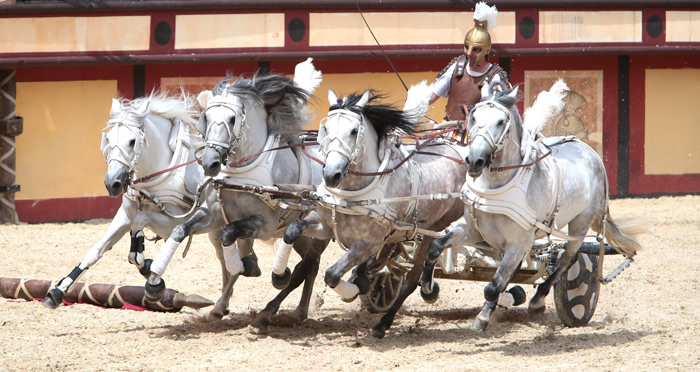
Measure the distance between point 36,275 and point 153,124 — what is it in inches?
124

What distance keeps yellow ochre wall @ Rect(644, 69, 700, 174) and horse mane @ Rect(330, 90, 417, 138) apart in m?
8.69

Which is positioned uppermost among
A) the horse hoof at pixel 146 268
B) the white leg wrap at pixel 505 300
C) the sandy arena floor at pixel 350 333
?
the horse hoof at pixel 146 268

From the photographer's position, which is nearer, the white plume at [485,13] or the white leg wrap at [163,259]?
the white leg wrap at [163,259]

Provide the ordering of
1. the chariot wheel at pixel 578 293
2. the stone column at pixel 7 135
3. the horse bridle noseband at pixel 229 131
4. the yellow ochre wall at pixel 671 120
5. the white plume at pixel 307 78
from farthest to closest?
the yellow ochre wall at pixel 671 120 → the stone column at pixel 7 135 → the white plume at pixel 307 78 → the chariot wheel at pixel 578 293 → the horse bridle noseband at pixel 229 131

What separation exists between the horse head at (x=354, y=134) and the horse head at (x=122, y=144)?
59.0 inches

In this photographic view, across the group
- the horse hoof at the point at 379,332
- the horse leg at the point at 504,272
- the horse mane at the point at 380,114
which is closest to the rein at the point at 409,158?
the horse mane at the point at 380,114

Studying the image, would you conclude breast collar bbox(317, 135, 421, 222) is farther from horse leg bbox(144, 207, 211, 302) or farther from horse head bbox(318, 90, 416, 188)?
horse leg bbox(144, 207, 211, 302)

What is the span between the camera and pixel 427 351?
20.8 ft

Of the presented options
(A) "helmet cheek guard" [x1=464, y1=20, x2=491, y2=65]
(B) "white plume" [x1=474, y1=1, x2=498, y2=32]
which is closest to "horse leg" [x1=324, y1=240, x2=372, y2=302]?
(A) "helmet cheek guard" [x1=464, y1=20, x2=491, y2=65]

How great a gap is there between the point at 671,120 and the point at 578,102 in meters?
1.53

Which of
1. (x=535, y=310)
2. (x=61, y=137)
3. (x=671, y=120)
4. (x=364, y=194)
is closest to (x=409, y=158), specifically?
(x=364, y=194)

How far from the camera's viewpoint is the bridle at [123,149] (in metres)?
6.73

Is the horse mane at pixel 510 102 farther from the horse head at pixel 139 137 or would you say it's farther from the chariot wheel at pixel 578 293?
the horse head at pixel 139 137

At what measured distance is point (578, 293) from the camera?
7113 mm
